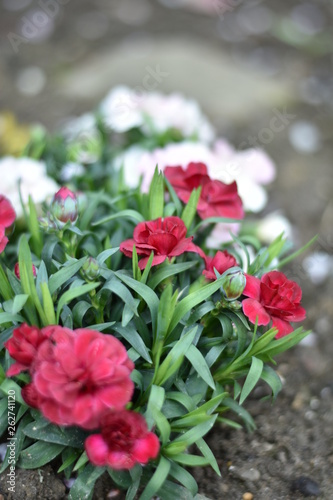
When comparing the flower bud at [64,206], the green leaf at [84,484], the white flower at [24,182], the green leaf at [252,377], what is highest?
the flower bud at [64,206]

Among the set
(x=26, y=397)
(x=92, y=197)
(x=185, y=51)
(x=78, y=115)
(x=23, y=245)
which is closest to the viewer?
(x=26, y=397)

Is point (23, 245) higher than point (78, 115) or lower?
higher

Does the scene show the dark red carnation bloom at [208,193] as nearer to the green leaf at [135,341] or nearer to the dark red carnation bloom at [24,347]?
the green leaf at [135,341]

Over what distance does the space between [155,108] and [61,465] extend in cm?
126

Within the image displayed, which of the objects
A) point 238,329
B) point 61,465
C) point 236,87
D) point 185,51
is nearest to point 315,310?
point 238,329

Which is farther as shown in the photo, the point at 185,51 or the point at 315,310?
the point at 185,51

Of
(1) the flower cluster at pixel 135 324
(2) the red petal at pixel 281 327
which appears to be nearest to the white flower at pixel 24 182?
(1) the flower cluster at pixel 135 324

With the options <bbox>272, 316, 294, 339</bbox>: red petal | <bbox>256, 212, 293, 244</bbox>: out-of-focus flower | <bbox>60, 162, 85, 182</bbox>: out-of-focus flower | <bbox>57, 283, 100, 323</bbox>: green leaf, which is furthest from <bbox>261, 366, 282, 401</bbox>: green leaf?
<bbox>60, 162, 85, 182</bbox>: out-of-focus flower

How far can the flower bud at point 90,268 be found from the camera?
1152 mm

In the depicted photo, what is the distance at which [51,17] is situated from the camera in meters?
3.08

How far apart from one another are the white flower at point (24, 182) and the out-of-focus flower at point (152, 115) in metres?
0.44

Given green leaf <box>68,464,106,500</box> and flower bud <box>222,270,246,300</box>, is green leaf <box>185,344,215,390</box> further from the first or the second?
green leaf <box>68,464,106,500</box>

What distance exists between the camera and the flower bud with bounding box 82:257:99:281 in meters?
1.15

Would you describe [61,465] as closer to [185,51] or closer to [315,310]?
[315,310]
